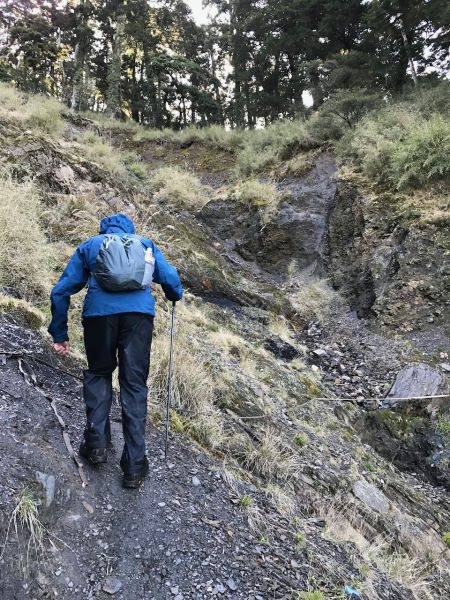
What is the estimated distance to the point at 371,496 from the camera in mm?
3895

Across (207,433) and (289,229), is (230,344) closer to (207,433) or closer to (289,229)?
(207,433)

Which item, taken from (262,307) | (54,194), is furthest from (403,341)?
(54,194)

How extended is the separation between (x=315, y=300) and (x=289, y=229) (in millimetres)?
2254

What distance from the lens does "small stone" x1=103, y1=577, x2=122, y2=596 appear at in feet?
5.85

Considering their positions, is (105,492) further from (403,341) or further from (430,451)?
(403,341)

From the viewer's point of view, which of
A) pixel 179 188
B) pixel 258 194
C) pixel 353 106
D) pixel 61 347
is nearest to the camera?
pixel 61 347

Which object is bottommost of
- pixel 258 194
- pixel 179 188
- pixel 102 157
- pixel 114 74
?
pixel 258 194

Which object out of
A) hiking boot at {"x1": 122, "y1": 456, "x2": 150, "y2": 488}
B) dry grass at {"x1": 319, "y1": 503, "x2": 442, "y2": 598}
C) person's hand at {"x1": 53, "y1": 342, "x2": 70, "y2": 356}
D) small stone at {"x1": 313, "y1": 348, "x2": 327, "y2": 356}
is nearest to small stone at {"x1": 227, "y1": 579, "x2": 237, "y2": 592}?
hiking boot at {"x1": 122, "y1": 456, "x2": 150, "y2": 488}

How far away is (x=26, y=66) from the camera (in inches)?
748

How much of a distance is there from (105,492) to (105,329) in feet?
3.42

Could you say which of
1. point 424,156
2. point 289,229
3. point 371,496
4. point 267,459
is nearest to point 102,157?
point 289,229

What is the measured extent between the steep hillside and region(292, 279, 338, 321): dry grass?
0.18ft

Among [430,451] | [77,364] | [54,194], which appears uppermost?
[54,194]

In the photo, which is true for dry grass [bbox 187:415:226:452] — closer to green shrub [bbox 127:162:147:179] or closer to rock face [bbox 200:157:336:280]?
rock face [bbox 200:157:336:280]
